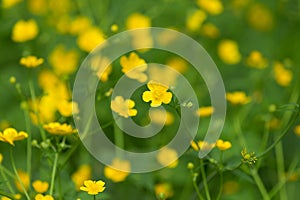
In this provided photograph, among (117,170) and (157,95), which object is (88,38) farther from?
(157,95)

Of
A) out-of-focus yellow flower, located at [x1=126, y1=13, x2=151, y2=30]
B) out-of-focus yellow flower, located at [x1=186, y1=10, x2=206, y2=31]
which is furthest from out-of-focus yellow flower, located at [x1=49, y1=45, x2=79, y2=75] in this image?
out-of-focus yellow flower, located at [x1=186, y1=10, x2=206, y2=31]

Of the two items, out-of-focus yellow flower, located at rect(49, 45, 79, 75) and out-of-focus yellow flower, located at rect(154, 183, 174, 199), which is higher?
out-of-focus yellow flower, located at rect(49, 45, 79, 75)

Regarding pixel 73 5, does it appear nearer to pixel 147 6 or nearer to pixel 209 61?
pixel 147 6

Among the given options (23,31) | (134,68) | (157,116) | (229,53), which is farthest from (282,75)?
(23,31)

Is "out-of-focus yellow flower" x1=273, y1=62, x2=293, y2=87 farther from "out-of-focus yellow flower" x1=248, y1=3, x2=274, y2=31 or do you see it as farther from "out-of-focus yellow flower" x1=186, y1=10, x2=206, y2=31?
Answer: "out-of-focus yellow flower" x1=248, y1=3, x2=274, y2=31

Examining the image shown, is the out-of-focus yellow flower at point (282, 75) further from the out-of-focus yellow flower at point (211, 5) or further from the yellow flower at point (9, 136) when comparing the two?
the yellow flower at point (9, 136)

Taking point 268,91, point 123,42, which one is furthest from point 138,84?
point 268,91
